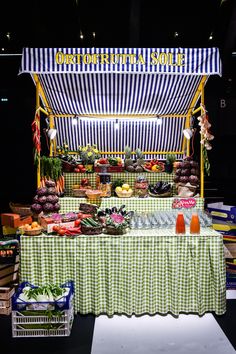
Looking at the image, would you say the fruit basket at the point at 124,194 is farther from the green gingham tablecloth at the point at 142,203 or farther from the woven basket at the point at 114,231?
the woven basket at the point at 114,231

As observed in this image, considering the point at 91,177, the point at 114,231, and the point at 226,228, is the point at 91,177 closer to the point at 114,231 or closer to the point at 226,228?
the point at 114,231

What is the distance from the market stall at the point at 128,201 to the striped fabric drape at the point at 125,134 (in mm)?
30

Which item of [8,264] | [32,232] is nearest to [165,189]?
[32,232]

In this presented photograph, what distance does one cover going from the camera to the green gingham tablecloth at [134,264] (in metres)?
4.14

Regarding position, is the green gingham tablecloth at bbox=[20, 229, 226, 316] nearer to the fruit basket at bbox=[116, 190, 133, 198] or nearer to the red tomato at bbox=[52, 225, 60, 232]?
the red tomato at bbox=[52, 225, 60, 232]

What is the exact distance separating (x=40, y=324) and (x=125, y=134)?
4732 mm

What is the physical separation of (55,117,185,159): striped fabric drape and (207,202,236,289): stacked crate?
213cm

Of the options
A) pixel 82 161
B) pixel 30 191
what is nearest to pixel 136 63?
pixel 82 161

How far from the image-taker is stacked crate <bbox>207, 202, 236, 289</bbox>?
5.08 metres

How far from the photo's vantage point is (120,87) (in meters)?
6.27

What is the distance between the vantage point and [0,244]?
4.68m

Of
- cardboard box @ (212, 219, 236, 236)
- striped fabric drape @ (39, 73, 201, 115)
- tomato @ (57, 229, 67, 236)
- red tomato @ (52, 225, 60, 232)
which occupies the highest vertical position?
striped fabric drape @ (39, 73, 201, 115)

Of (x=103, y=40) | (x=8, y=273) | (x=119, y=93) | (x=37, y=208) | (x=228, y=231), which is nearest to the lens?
(x=8, y=273)

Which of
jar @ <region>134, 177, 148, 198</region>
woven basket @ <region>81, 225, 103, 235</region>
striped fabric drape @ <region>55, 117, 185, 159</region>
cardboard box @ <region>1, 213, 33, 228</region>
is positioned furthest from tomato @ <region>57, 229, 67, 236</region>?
cardboard box @ <region>1, 213, 33, 228</region>
